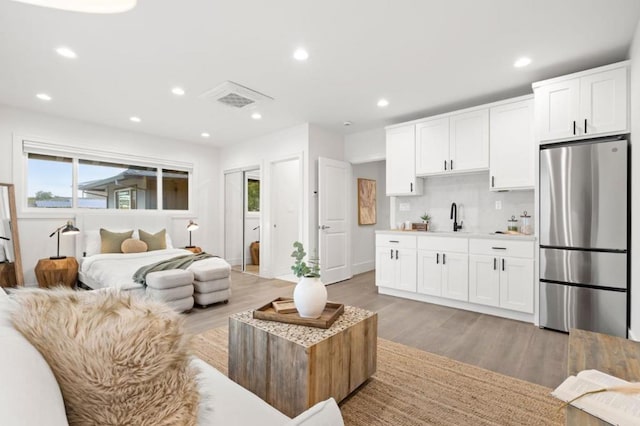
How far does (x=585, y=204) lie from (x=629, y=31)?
1450 millimetres

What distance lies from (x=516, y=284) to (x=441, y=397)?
1.97 m

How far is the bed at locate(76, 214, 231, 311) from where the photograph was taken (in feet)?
11.0

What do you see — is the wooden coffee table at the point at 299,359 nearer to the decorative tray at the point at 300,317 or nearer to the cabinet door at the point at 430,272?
the decorative tray at the point at 300,317

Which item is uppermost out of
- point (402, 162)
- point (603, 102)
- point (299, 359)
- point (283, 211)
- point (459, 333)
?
point (603, 102)

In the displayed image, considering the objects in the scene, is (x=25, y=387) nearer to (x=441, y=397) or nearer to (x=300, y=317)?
(x=300, y=317)

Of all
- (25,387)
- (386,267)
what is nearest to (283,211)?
(386,267)

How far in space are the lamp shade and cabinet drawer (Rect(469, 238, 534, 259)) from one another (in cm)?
369

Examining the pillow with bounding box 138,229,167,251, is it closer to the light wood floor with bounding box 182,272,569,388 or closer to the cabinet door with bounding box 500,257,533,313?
the light wood floor with bounding box 182,272,569,388

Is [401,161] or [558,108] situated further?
[401,161]

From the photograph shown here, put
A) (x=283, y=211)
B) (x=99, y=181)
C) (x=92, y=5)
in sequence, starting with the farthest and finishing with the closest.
A: 1. (x=283, y=211)
2. (x=99, y=181)
3. (x=92, y=5)

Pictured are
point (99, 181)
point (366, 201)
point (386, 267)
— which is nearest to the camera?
point (386, 267)

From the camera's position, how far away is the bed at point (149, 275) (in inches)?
132

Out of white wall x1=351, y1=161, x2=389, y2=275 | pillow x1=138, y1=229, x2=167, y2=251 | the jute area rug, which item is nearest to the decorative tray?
the jute area rug

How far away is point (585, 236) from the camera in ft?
9.23
